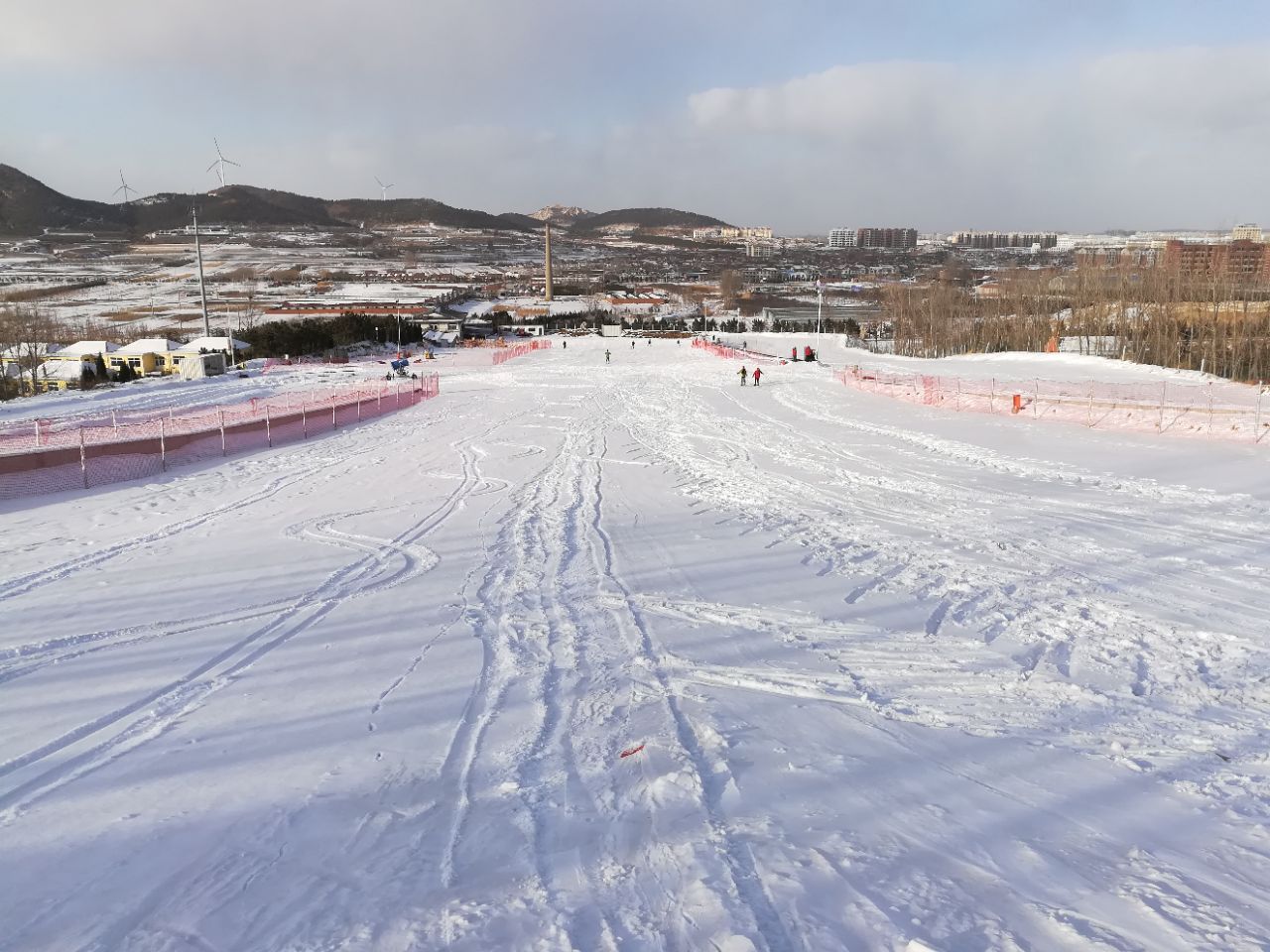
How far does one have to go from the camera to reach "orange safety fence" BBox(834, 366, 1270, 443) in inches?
754

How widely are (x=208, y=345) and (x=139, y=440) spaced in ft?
124

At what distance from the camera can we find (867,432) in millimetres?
21047

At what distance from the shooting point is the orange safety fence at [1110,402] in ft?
62.8

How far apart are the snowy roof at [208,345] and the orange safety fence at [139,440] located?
80.8ft

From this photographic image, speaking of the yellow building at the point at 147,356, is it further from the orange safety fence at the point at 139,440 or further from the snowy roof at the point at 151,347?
the orange safety fence at the point at 139,440

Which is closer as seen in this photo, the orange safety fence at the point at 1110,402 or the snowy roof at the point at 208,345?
the orange safety fence at the point at 1110,402

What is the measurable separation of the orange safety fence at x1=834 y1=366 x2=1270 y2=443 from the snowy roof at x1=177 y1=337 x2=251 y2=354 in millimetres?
38959

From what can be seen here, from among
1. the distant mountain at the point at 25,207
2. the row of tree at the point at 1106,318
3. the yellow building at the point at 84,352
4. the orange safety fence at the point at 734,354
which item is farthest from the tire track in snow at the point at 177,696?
the distant mountain at the point at 25,207

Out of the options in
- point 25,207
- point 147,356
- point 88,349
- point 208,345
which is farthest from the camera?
point 25,207

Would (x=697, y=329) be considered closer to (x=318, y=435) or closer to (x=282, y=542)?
(x=318, y=435)

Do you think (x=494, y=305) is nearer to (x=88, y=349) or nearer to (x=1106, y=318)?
(x=88, y=349)

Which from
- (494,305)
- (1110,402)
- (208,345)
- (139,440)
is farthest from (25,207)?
(1110,402)

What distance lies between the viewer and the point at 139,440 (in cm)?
1642

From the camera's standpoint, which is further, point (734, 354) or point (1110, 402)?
point (734, 354)
